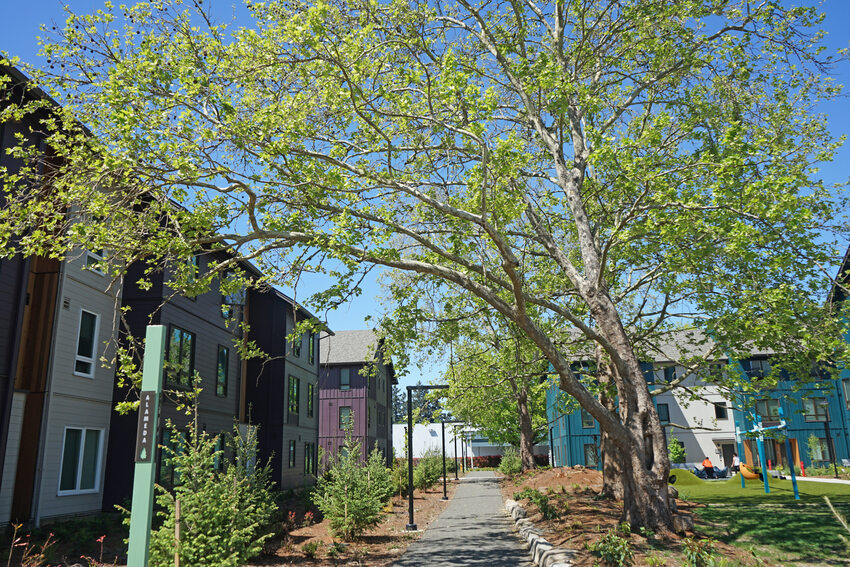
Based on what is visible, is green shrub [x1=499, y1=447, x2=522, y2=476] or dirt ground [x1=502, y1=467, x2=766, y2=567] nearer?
dirt ground [x1=502, y1=467, x2=766, y2=567]

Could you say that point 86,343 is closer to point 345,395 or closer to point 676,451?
point 345,395

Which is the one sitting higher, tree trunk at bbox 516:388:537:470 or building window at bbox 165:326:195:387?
building window at bbox 165:326:195:387

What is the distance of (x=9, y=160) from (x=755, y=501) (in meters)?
21.7

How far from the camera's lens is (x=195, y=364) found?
846 inches

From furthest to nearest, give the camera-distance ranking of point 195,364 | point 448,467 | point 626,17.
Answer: point 448,467 → point 195,364 → point 626,17

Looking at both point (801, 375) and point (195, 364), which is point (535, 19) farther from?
point (195, 364)

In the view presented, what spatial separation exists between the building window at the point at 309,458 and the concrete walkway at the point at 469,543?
41.1 feet

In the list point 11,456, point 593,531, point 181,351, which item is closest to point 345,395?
point 181,351

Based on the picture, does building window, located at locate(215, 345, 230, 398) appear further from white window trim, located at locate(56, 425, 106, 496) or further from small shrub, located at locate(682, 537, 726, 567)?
small shrub, located at locate(682, 537, 726, 567)

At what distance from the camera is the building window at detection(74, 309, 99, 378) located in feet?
55.3

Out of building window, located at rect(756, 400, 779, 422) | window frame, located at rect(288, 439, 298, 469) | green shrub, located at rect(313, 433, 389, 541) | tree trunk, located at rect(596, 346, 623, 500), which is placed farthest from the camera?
building window, located at rect(756, 400, 779, 422)

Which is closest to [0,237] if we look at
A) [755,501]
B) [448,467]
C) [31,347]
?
[31,347]

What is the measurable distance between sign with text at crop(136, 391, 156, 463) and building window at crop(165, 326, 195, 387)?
14717 millimetres

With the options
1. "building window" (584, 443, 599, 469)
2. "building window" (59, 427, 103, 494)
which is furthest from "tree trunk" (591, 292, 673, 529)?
"building window" (584, 443, 599, 469)
